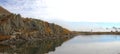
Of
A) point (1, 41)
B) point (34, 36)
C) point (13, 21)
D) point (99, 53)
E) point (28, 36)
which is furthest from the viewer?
point (34, 36)

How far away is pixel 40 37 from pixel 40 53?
103 metres

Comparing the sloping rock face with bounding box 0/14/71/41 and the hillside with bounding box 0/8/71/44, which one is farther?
the sloping rock face with bounding box 0/14/71/41

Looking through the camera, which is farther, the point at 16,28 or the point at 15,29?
the point at 16,28

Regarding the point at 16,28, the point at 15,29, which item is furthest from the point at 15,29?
the point at 16,28

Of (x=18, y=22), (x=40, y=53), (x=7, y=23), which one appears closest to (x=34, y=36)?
(x=18, y=22)

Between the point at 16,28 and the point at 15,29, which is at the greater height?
the point at 16,28

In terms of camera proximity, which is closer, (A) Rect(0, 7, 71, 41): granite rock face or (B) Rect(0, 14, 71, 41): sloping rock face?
(A) Rect(0, 7, 71, 41): granite rock face

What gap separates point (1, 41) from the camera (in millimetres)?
131000

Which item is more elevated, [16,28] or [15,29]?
[16,28]

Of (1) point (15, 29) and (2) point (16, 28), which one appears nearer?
(1) point (15, 29)

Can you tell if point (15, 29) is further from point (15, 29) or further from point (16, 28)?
point (16, 28)

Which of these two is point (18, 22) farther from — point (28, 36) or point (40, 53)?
point (40, 53)

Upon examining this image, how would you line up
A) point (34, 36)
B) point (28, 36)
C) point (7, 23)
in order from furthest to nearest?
point (34, 36) → point (28, 36) → point (7, 23)

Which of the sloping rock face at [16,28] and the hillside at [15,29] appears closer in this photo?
the hillside at [15,29]
